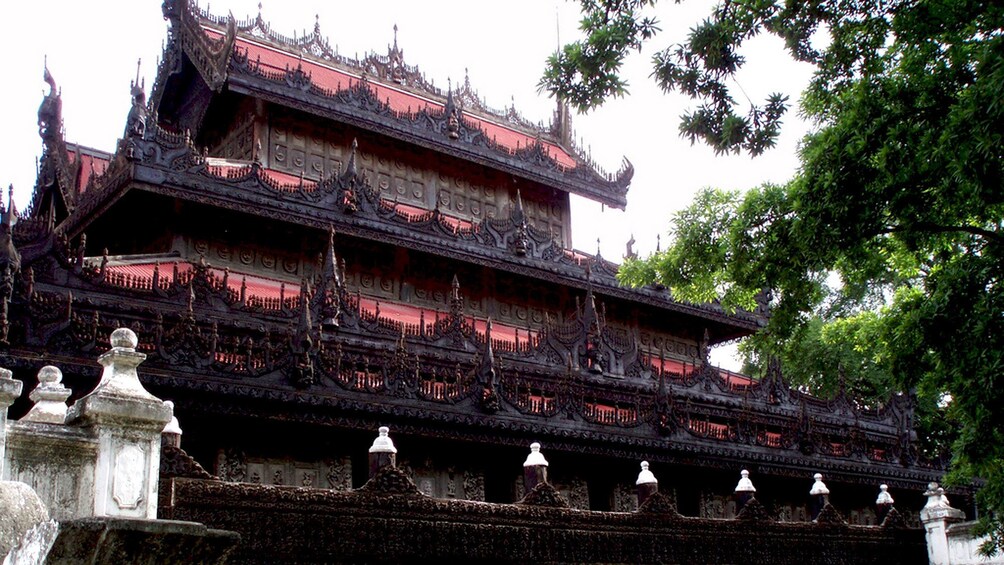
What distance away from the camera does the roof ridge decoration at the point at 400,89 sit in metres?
22.3

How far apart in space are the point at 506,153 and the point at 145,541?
772 inches

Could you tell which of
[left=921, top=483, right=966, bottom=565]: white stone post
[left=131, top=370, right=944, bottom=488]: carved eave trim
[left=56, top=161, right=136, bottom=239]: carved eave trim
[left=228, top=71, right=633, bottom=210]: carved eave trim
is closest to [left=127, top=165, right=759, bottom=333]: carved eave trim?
[left=56, top=161, right=136, bottom=239]: carved eave trim

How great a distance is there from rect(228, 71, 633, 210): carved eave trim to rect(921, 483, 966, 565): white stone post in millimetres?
11590

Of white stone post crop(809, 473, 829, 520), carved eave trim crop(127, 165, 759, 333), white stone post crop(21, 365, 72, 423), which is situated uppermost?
carved eave trim crop(127, 165, 759, 333)

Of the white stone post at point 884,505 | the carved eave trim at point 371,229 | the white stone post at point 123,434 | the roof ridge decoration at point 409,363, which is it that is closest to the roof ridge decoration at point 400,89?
the carved eave trim at point 371,229

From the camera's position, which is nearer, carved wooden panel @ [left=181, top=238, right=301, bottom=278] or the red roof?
carved wooden panel @ [left=181, top=238, right=301, bottom=278]

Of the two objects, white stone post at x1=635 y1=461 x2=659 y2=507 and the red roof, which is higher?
the red roof

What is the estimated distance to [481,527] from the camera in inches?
505

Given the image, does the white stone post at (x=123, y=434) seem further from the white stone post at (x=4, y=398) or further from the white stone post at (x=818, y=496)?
the white stone post at (x=818, y=496)

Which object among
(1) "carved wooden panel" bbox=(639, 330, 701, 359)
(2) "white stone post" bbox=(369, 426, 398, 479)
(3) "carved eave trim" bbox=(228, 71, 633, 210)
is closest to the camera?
(2) "white stone post" bbox=(369, 426, 398, 479)

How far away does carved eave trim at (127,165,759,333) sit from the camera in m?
18.6

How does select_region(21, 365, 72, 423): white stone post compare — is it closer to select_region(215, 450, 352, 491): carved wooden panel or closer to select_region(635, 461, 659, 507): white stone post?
select_region(215, 450, 352, 491): carved wooden panel

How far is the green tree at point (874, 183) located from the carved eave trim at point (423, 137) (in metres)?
9.69

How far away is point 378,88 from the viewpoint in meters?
27.0
